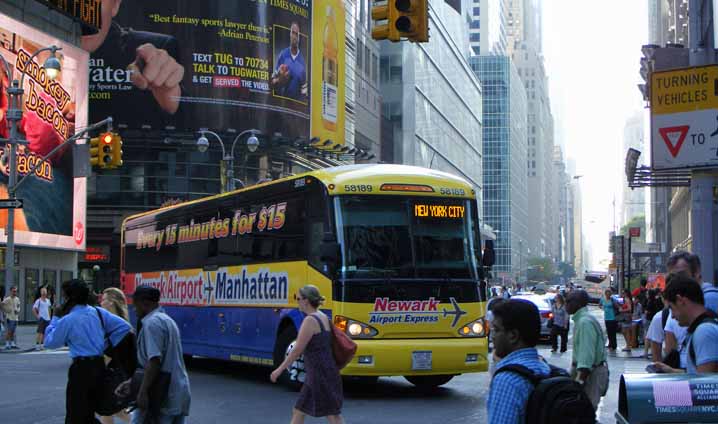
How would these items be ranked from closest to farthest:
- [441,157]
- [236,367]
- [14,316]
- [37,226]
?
[236,367], [14,316], [37,226], [441,157]

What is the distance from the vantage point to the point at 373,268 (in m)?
15.6

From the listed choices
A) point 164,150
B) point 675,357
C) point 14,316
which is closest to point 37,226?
point 14,316

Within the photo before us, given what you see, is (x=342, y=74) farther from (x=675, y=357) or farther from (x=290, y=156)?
(x=675, y=357)

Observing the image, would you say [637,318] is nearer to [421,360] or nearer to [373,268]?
[421,360]

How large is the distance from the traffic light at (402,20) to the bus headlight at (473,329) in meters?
4.69

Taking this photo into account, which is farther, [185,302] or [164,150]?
[164,150]

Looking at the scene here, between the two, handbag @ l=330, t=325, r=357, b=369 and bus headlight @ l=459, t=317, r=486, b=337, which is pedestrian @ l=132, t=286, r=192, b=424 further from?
bus headlight @ l=459, t=317, r=486, b=337

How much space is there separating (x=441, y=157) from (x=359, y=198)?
98.2 metres

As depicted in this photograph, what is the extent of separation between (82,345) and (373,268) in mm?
7270

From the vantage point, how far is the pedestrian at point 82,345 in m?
8.77

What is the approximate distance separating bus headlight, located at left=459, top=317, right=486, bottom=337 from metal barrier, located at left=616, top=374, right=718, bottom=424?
1051 cm

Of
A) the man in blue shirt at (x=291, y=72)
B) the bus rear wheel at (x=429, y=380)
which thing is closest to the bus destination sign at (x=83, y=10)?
the man in blue shirt at (x=291, y=72)

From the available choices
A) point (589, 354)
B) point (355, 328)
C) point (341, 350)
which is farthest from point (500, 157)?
point (341, 350)

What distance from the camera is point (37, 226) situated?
1727 inches
